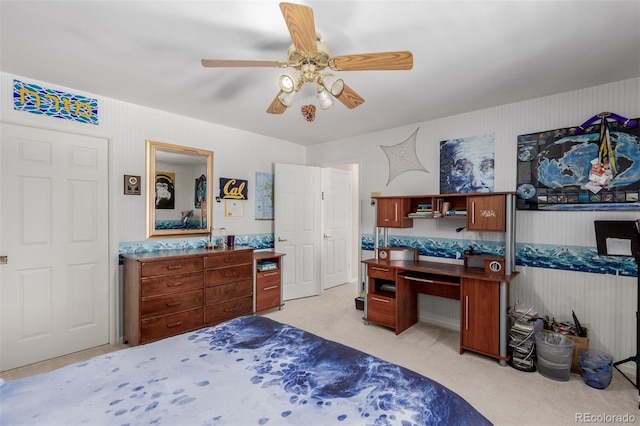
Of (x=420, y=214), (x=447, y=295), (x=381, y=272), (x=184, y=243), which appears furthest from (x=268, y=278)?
(x=447, y=295)

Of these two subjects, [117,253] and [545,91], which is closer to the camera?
[545,91]

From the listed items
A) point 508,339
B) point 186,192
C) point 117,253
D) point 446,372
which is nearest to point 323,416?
point 446,372

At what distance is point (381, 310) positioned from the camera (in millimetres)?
3506

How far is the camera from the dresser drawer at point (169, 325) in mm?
2890

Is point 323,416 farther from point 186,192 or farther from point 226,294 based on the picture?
point 186,192

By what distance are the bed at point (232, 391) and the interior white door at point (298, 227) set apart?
3014 mm

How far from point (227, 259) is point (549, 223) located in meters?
3.42

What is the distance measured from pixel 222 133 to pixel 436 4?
10.1 ft

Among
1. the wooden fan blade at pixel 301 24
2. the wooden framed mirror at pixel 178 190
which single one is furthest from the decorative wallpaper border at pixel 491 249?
the wooden fan blade at pixel 301 24

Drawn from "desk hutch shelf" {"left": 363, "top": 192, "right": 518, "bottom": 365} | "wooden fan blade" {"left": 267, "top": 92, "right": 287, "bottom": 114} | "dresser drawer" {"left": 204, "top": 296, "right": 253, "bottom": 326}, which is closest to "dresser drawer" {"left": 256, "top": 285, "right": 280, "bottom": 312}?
"dresser drawer" {"left": 204, "top": 296, "right": 253, "bottom": 326}

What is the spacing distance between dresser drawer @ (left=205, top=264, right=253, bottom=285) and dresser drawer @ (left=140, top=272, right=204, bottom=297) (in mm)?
103

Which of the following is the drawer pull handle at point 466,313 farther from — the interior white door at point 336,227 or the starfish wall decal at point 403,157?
the interior white door at point 336,227

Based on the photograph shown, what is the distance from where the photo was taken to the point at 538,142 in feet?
9.91

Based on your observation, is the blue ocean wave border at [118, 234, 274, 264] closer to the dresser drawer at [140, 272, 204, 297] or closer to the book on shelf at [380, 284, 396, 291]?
the dresser drawer at [140, 272, 204, 297]
